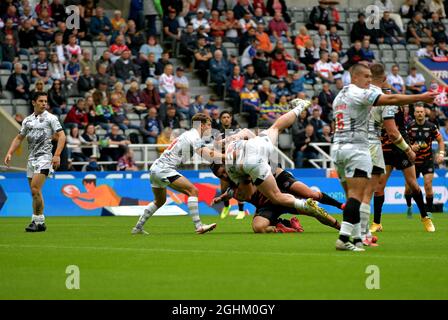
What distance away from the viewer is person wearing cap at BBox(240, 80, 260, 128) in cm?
3253

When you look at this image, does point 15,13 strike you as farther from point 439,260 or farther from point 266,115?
point 439,260

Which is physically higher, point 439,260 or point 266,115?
point 439,260

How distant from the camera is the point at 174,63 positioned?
114 ft

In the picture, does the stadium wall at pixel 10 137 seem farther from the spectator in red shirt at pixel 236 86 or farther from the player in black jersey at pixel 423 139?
the player in black jersey at pixel 423 139

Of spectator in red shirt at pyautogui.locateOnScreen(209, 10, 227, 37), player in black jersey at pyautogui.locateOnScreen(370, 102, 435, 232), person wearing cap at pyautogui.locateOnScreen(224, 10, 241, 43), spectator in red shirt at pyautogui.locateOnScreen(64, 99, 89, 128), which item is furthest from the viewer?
person wearing cap at pyautogui.locateOnScreen(224, 10, 241, 43)

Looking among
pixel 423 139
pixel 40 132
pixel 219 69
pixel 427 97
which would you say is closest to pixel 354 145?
pixel 427 97

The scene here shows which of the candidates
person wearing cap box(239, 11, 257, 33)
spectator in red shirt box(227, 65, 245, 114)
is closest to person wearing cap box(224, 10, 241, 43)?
person wearing cap box(239, 11, 257, 33)

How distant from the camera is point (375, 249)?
14523 mm

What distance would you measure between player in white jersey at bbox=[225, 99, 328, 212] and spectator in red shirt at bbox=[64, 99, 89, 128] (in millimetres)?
11676

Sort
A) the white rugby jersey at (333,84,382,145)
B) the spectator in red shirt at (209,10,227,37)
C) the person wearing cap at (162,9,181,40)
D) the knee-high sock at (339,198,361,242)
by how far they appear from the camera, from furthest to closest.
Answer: the spectator in red shirt at (209,10,227,37) < the person wearing cap at (162,9,181,40) < the white rugby jersey at (333,84,382,145) < the knee-high sock at (339,198,361,242)

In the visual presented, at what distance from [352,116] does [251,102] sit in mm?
18705

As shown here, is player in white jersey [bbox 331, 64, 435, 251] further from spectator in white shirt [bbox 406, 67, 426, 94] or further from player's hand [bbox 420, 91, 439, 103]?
spectator in white shirt [bbox 406, 67, 426, 94]

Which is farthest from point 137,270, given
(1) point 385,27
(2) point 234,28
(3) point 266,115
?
(1) point 385,27
